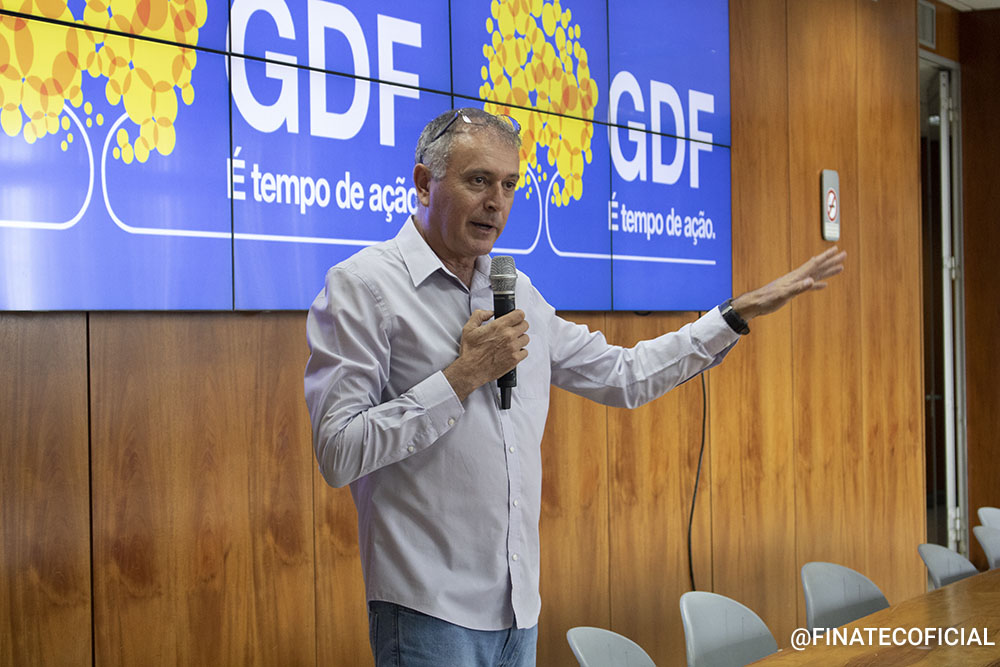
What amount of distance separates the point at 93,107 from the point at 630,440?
247 cm

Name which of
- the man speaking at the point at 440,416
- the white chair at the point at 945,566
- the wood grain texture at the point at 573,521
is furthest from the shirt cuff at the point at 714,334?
the white chair at the point at 945,566

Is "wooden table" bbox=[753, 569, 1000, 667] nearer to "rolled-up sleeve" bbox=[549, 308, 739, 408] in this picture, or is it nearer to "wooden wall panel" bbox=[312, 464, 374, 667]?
"rolled-up sleeve" bbox=[549, 308, 739, 408]

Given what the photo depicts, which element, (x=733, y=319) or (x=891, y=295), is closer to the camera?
A: (x=733, y=319)

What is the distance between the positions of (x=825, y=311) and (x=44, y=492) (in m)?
3.98

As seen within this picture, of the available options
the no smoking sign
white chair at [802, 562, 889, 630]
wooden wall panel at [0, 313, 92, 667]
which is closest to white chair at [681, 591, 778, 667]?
white chair at [802, 562, 889, 630]

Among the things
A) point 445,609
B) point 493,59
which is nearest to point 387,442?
point 445,609

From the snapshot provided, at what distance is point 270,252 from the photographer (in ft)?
8.98

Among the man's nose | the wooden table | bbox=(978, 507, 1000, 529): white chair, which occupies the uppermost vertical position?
the man's nose

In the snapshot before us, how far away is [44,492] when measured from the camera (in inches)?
92.8

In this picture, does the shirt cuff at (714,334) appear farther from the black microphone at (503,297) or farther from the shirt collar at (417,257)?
the shirt collar at (417,257)

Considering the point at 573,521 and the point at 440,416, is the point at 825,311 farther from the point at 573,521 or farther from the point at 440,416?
the point at 440,416

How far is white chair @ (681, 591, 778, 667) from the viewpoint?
254cm

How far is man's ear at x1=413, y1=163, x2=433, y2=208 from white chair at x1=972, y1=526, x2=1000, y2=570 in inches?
122

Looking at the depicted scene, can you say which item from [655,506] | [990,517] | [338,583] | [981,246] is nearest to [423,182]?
[338,583]
